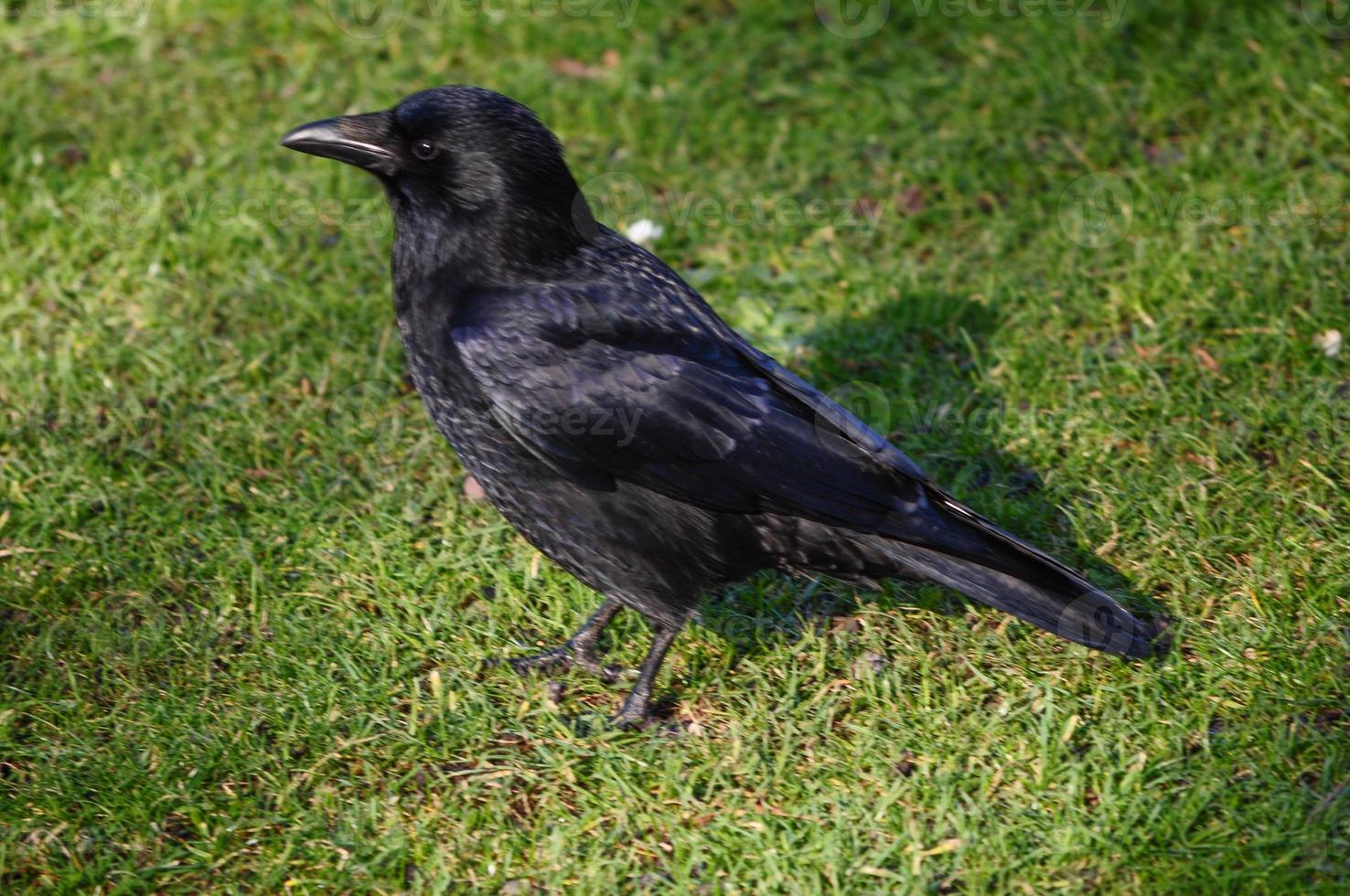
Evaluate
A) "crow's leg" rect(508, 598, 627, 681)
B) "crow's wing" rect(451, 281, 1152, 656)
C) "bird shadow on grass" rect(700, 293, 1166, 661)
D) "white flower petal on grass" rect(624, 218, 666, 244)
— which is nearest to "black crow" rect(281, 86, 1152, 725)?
"crow's wing" rect(451, 281, 1152, 656)

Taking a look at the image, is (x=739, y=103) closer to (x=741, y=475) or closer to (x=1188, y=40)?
(x=1188, y=40)

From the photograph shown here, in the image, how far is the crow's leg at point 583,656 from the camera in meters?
4.07

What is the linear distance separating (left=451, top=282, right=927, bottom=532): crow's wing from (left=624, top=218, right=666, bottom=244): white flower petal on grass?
1.99 metres

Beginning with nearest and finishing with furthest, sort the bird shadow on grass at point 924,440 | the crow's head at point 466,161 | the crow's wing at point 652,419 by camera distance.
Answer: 1. the crow's wing at point 652,419
2. the crow's head at point 466,161
3. the bird shadow on grass at point 924,440

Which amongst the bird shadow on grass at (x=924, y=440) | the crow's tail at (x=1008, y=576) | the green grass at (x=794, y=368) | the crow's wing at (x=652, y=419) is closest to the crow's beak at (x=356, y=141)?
the crow's wing at (x=652, y=419)

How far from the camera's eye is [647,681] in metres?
3.93

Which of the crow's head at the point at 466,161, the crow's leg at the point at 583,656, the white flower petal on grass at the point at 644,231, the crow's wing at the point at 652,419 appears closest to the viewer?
the crow's wing at the point at 652,419

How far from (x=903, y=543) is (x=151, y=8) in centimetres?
553

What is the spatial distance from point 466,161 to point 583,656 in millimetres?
1554

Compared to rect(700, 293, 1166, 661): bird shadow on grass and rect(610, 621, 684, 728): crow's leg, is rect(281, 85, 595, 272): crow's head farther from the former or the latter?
rect(700, 293, 1166, 661): bird shadow on grass

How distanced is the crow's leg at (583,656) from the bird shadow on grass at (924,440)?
33 cm

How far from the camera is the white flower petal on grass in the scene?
228 inches

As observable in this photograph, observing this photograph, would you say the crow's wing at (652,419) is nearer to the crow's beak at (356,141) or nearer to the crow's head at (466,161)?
the crow's head at (466,161)

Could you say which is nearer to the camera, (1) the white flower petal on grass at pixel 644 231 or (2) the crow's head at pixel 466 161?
(2) the crow's head at pixel 466 161
